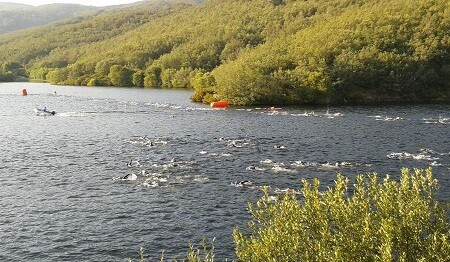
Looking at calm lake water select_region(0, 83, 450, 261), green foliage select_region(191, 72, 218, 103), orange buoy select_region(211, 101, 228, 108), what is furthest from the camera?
green foliage select_region(191, 72, 218, 103)

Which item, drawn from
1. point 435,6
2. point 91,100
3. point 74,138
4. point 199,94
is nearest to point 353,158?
point 74,138

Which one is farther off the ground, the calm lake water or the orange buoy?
the orange buoy

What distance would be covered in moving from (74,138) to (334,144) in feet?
176

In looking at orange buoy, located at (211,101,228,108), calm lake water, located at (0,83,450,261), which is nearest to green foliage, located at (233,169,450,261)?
calm lake water, located at (0,83,450,261)

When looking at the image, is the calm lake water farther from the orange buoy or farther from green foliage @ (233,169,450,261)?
green foliage @ (233,169,450,261)

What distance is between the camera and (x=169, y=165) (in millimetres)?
75125

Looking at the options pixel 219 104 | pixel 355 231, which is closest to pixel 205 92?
pixel 219 104

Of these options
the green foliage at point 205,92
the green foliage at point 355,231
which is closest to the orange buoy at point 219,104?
the green foliage at point 205,92

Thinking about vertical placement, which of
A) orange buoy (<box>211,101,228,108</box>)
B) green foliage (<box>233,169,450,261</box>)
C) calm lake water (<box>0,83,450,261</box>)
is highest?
green foliage (<box>233,169,450,261</box>)

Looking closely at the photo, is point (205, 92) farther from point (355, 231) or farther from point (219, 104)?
point (355, 231)

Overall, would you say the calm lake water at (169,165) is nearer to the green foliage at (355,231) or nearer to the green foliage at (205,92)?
the green foliage at (355,231)

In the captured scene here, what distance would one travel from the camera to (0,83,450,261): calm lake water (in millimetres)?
48781

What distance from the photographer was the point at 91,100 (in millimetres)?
178875

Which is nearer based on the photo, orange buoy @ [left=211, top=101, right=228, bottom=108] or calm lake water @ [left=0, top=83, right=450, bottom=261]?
calm lake water @ [left=0, top=83, right=450, bottom=261]
